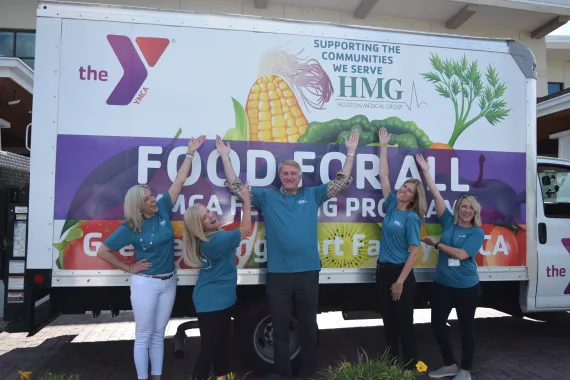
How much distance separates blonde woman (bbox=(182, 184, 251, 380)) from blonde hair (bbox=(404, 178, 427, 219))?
4.92 ft

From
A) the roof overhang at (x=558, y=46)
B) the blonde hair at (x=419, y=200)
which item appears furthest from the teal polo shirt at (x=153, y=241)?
the roof overhang at (x=558, y=46)

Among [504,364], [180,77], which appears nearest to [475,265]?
[504,364]

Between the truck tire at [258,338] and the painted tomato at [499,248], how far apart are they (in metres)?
1.81

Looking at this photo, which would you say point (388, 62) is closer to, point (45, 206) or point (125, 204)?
point (125, 204)

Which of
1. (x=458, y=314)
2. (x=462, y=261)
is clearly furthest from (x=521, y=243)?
(x=458, y=314)

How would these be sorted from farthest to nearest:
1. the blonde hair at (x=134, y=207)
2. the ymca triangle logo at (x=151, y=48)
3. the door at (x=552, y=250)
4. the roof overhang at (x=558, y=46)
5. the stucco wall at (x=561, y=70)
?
the stucco wall at (x=561, y=70), the roof overhang at (x=558, y=46), the door at (x=552, y=250), the ymca triangle logo at (x=151, y=48), the blonde hair at (x=134, y=207)

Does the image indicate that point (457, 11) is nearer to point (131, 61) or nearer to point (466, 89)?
point (466, 89)

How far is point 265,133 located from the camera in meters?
3.65

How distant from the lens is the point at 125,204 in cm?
323

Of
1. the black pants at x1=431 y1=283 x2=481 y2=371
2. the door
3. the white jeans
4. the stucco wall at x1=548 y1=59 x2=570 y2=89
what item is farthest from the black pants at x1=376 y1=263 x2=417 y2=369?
the stucco wall at x1=548 y1=59 x2=570 y2=89

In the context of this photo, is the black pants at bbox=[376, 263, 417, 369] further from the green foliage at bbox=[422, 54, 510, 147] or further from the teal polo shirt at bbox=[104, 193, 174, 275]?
the teal polo shirt at bbox=[104, 193, 174, 275]

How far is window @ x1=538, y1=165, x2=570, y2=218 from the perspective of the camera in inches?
172

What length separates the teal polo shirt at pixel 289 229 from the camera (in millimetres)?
3469

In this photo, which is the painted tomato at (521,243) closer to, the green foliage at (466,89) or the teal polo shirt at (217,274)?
the green foliage at (466,89)
